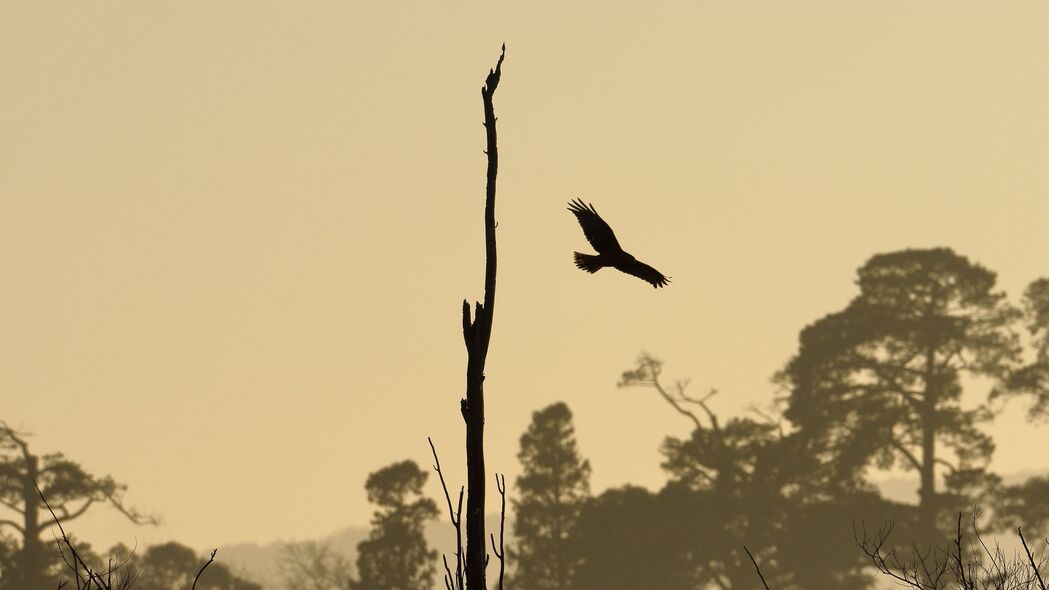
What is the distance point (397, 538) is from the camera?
61.5 meters

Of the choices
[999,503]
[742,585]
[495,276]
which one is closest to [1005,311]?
[999,503]

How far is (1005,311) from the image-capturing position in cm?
6347

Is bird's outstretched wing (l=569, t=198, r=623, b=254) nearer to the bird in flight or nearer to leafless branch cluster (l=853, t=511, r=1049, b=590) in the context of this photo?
the bird in flight

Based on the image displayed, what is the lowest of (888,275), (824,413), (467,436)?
(467,436)

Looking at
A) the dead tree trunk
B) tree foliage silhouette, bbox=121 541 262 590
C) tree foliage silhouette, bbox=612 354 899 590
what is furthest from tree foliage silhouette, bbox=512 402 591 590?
the dead tree trunk

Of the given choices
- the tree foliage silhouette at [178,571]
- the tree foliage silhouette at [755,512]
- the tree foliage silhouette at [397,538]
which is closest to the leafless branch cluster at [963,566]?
the tree foliage silhouette at [755,512]

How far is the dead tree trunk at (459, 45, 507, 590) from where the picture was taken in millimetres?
7734

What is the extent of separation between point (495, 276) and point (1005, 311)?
5759 centimetres

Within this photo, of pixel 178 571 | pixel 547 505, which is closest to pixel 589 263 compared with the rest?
pixel 547 505

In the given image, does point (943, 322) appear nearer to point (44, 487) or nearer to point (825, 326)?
point (825, 326)

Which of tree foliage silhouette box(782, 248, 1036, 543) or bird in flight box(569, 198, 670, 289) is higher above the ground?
tree foliage silhouette box(782, 248, 1036, 543)

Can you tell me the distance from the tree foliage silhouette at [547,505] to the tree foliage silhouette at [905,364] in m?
7.48

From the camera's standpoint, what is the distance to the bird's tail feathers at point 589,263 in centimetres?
755

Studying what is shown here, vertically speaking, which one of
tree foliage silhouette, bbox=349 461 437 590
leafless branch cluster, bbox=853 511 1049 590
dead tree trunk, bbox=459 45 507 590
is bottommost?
dead tree trunk, bbox=459 45 507 590
